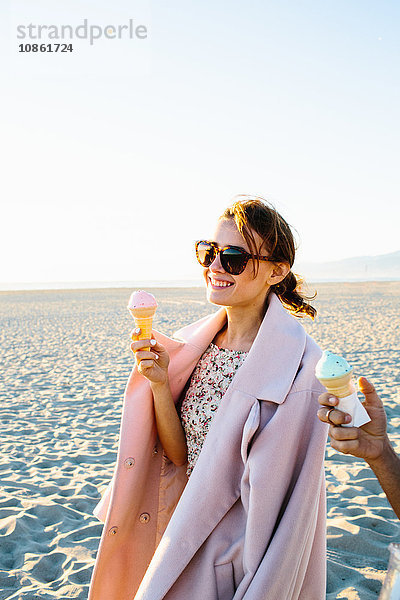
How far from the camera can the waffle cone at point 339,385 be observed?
68.0 inches

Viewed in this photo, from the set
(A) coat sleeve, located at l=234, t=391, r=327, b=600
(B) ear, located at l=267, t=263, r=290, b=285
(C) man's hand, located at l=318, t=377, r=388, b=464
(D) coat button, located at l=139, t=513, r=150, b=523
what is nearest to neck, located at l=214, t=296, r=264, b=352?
(B) ear, located at l=267, t=263, r=290, b=285

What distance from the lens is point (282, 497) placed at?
196 centimetres

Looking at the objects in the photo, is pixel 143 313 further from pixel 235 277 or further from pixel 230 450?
pixel 230 450

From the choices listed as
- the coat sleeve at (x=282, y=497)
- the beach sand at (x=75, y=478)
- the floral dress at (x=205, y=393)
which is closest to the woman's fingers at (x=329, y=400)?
the coat sleeve at (x=282, y=497)

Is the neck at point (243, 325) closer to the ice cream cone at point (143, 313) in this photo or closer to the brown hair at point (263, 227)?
the brown hair at point (263, 227)

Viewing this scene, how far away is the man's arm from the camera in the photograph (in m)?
1.74

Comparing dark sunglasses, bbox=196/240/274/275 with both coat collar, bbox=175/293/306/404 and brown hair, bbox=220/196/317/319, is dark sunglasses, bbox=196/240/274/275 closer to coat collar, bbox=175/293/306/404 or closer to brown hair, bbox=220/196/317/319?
brown hair, bbox=220/196/317/319

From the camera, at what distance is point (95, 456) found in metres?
6.14

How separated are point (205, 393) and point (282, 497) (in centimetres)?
70

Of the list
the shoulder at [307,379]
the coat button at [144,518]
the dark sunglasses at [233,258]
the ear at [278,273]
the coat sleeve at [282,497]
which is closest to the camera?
the coat sleeve at [282,497]

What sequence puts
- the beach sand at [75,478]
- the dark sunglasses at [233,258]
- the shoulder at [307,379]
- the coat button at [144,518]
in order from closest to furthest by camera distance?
the shoulder at [307,379] → the dark sunglasses at [233,258] → the coat button at [144,518] → the beach sand at [75,478]

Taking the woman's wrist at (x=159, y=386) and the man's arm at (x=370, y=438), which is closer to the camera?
the man's arm at (x=370, y=438)

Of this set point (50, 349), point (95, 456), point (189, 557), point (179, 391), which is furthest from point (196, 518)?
point (50, 349)

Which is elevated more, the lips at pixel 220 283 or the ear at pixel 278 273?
the ear at pixel 278 273
